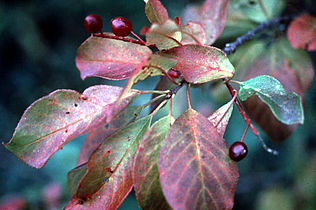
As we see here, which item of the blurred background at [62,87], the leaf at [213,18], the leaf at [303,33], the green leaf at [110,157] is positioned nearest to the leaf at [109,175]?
the green leaf at [110,157]

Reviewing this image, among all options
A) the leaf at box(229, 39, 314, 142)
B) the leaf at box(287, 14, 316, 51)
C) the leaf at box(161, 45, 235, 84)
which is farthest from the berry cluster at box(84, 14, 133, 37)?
the leaf at box(287, 14, 316, 51)

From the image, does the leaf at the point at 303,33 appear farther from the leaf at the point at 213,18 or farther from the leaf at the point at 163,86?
the leaf at the point at 163,86

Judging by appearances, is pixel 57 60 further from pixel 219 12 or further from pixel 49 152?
pixel 49 152

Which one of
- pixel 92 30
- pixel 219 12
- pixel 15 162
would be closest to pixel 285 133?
pixel 219 12

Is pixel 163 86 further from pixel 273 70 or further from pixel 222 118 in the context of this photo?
pixel 273 70

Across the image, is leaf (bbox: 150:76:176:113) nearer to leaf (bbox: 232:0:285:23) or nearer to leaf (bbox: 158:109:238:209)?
leaf (bbox: 158:109:238:209)

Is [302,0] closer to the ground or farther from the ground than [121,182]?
closer to the ground

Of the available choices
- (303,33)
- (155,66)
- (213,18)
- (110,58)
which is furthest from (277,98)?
(303,33)
